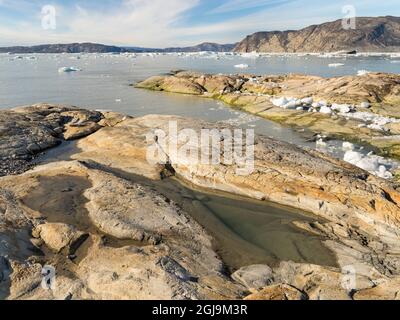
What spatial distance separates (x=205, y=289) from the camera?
8.02m

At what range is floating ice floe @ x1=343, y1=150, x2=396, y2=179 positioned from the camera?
1908 cm

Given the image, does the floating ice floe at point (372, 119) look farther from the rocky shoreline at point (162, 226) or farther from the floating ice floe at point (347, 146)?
the rocky shoreline at point (162, 226)

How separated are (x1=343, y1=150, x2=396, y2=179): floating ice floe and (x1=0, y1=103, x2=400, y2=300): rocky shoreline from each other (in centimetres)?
514

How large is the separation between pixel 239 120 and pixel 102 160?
19405mm

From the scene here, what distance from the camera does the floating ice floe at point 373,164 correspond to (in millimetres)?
19078

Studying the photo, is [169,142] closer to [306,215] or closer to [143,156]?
[143,156]

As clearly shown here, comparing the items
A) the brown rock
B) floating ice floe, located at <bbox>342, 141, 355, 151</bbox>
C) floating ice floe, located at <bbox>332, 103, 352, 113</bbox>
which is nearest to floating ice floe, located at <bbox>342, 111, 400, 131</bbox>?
floating ice floe, located at <bbox>332, 103, 352, 113</bbox>

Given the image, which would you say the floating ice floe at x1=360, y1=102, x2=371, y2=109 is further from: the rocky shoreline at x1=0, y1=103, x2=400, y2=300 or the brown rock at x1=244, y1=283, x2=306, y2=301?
the brown rock at x1=244, y1=283, x2=306, y2=301

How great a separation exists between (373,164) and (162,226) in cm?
1407

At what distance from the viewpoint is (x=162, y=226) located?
423 inches

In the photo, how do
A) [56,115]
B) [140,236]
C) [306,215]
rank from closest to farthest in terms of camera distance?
[140,236], [306,215], [56,115]

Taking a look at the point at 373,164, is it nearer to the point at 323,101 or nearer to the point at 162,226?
the point at 162,226

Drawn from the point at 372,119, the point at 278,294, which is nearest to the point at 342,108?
the point at 372,119
